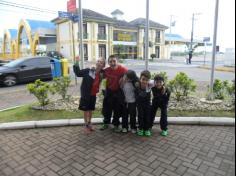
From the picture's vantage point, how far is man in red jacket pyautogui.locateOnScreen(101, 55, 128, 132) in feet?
14.0

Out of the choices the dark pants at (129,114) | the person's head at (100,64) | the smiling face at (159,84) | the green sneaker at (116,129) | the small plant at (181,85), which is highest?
the person's head at (100,64)

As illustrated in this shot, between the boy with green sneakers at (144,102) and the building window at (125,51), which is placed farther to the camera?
the building window at (125,51)

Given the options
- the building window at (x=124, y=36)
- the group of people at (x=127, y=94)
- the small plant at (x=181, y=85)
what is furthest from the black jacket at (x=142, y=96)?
the building window at (x=124, y=36)

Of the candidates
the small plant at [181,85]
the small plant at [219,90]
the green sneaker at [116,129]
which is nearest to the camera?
the green sneaker at [116,129]

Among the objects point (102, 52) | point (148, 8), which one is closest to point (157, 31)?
point (102, 52)

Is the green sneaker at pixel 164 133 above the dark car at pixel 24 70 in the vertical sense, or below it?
below

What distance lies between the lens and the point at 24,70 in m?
11.0

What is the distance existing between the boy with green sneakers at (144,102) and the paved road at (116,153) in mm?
218

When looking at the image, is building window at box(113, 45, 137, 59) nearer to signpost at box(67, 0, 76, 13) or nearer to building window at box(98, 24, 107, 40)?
building window at box(98, 24, 107, 40)

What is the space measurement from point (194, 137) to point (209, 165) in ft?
3.22

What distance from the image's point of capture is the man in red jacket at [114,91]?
427cm

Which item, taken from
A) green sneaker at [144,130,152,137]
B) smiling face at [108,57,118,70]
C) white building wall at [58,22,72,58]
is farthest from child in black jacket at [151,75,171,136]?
white building wall at [58,22,72,58]

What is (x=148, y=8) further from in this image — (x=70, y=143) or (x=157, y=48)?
(x=157, y=48)

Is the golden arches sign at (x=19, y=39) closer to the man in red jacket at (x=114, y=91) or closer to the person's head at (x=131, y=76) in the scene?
the man in red jacket at (x=114, y=91)
